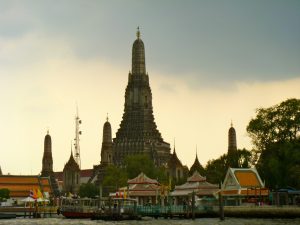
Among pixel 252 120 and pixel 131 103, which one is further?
pixel 131 103

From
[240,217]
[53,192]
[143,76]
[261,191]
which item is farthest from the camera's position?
[143,76]

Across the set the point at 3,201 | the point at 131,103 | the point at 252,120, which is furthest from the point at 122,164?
the point at 252,120

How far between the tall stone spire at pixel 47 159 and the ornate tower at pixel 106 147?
16713 mm

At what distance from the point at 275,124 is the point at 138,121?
2748 inches

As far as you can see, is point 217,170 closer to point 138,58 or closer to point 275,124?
point 275,124

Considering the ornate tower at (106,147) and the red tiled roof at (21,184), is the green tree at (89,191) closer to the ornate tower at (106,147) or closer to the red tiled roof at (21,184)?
the red tiled roof at (21,184)

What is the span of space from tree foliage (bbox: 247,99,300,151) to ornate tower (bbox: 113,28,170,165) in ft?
204

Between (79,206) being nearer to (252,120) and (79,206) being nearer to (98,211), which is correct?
(98,211)

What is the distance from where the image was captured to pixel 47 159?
15200 cm

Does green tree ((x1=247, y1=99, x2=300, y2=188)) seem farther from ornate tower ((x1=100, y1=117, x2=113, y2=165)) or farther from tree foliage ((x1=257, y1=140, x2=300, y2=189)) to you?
ornate tower ((x1=100, y1=117, x2=113, y2=165))

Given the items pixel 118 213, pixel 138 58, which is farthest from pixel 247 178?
pixel 138 58

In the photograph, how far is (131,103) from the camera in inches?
5861

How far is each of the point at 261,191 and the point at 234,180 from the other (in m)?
5.83

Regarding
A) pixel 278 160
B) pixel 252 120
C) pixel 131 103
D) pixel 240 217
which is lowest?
pixel 240 217
